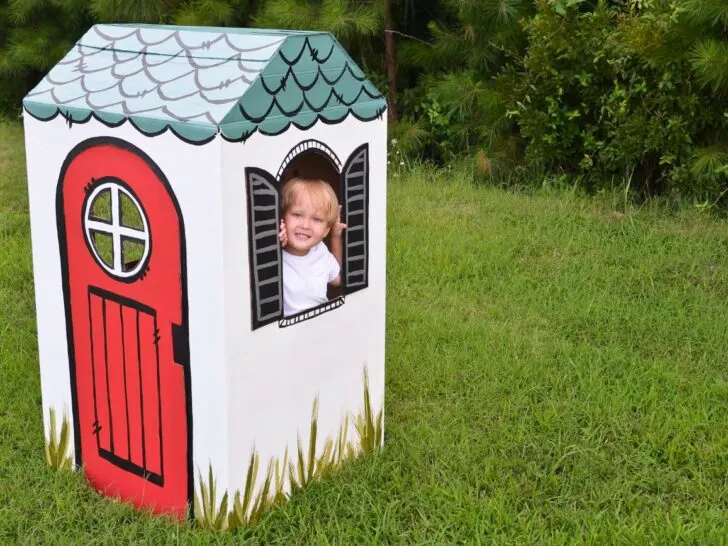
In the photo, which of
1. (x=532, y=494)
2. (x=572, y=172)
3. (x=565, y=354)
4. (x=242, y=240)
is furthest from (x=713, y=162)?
(x=242, y=240)

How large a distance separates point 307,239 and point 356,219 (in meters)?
0.20

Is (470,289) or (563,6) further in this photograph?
(563,6)

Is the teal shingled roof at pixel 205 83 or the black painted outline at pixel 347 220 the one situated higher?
the teal shingled roof at pixel 205 83

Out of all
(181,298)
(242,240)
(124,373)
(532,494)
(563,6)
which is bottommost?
(532,494)

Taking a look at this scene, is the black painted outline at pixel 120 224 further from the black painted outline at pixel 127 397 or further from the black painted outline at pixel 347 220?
the black painted outline at pixel 347 220

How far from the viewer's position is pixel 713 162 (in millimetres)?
5188

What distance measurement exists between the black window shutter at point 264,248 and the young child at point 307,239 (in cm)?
6

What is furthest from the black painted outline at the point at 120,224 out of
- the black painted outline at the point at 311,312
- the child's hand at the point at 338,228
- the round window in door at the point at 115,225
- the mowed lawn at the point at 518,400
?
the mowed lawn at the point at 518,400

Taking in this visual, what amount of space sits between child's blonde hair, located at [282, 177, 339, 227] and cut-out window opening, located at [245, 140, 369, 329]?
1.0 inches

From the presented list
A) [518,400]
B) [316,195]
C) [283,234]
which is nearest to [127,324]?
[283,234]

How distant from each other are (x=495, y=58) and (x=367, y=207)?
380 cm

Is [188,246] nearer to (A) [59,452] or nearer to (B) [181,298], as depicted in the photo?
(B) [181,298]

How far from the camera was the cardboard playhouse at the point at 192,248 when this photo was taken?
2416mm

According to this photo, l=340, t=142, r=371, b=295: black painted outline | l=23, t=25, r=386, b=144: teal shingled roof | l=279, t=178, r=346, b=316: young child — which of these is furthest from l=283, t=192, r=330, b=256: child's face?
l=23, t=25, r=386, b=144: teal shingled roof
